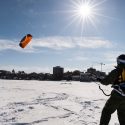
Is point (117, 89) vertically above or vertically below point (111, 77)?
below

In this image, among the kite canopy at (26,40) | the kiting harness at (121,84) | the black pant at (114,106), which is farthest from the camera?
the kite canopy at (26,40)

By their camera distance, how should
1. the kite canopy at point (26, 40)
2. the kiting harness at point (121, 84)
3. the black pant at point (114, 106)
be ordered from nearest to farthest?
the kiting harness at point (121, 84) < the black pant at point (114, 106) < the kite canopy at point (26, 40)

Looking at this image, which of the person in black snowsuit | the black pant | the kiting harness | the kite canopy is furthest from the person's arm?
the kite canopy

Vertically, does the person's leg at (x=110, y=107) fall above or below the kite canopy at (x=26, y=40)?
below

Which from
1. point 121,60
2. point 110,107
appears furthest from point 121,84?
point 110,107

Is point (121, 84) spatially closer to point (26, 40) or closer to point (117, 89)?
point (117, 89)

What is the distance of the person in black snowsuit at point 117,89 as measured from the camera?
5910 mm

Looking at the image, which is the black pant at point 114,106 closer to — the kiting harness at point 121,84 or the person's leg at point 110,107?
the person's leg at point 110,107

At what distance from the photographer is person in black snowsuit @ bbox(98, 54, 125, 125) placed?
5910mm

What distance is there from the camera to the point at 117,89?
602cm

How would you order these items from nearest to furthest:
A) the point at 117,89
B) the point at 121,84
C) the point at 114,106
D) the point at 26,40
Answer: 1. the point at 121,84
2. the point at 117,89
3. the point at 114,106
4. the point at 26,40

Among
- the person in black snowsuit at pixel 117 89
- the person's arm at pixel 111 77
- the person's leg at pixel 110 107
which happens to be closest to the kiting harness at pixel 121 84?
the person in black snowsuit at pixel 117 89

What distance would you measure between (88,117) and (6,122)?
2.80 m

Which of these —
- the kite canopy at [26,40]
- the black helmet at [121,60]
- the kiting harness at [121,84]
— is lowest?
the kiting harness at [121,84]
